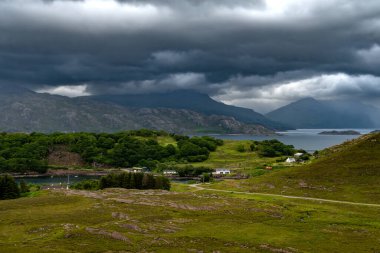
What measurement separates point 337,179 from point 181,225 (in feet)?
243

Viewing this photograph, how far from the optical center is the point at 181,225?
7494 cm

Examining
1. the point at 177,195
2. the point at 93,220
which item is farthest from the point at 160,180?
the point at 93,220

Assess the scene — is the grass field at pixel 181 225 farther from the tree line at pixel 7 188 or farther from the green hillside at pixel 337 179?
the tree line at pixel 7 188

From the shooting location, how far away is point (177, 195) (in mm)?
115875

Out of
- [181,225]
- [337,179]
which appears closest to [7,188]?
[181,225]

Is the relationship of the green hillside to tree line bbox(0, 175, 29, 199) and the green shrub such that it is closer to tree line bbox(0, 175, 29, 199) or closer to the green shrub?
tree line bbox(0, 175, 29, 199)

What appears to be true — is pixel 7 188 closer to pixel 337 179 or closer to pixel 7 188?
pixel 7 188

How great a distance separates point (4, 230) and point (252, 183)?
93.5m

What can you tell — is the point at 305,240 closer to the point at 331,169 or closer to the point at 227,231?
the point at 227,231

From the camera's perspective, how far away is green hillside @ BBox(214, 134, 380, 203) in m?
116

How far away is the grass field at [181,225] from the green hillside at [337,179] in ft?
55.7

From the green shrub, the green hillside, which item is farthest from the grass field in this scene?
the green shrub

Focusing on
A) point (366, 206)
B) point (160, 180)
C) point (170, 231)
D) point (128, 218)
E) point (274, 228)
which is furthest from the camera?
point (160, 180)

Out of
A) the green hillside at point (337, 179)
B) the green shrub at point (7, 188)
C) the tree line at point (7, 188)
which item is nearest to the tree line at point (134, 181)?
the green hillside at point (337, 179)
